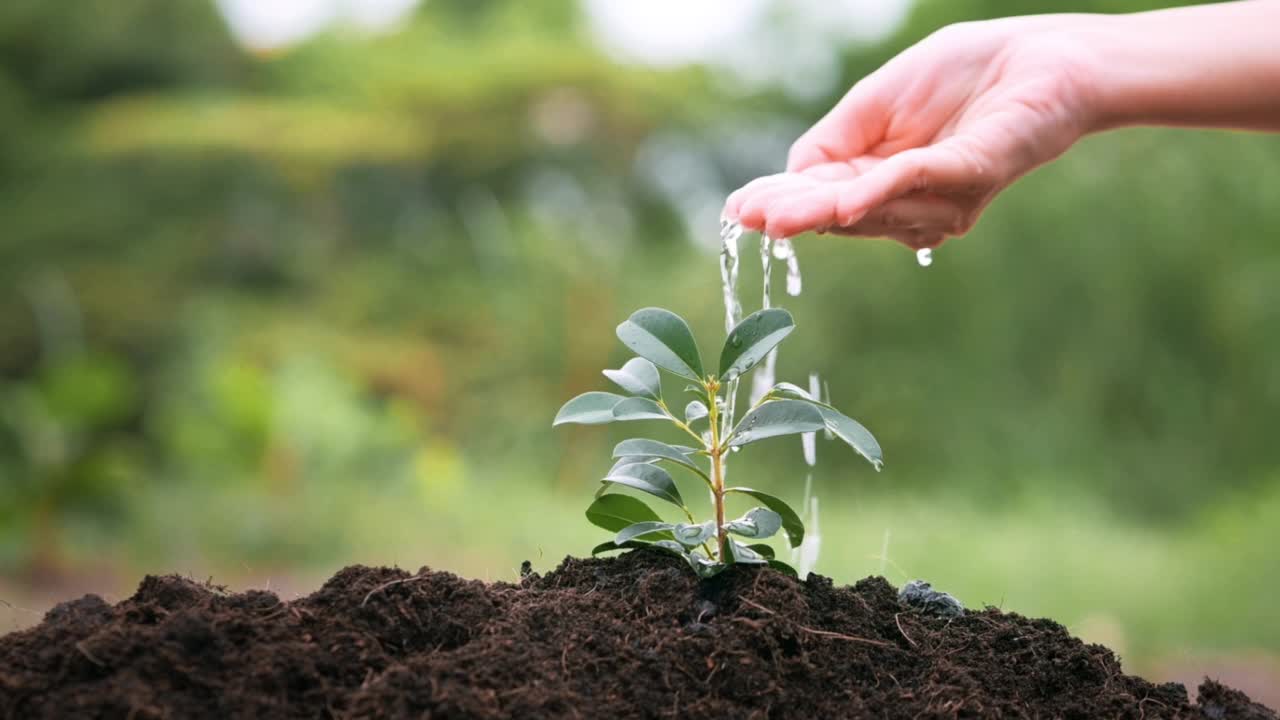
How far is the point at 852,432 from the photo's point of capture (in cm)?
115

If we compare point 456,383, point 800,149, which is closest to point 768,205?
point 800,149

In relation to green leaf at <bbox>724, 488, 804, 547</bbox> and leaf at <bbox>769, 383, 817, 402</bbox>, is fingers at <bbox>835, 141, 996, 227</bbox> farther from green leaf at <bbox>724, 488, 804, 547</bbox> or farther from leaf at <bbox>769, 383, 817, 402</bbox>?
green leaf at <bbox>724, 488, 804, 547</bbox>

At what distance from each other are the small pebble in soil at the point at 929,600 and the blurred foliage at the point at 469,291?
339 centimetres

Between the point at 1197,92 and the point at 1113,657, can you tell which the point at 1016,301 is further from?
the point at 1113,657

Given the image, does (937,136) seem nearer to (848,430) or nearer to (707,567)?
(848,430)

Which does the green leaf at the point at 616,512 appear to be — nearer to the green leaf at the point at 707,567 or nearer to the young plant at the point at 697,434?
the young plant at the point at 697,434

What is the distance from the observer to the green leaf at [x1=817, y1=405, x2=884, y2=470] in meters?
1.13

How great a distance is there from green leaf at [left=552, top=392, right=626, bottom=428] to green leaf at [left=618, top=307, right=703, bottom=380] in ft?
0.20

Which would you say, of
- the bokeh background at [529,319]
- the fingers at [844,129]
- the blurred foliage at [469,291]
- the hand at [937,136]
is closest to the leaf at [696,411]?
the hand at [937,136]

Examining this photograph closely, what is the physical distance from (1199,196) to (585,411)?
5140mm

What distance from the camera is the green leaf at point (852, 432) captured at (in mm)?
1129

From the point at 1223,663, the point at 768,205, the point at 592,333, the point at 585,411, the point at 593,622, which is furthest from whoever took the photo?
the point at 592,333

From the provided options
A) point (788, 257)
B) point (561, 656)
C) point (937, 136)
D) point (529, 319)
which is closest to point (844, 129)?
point (937, 136)

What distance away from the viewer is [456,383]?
6.28m
